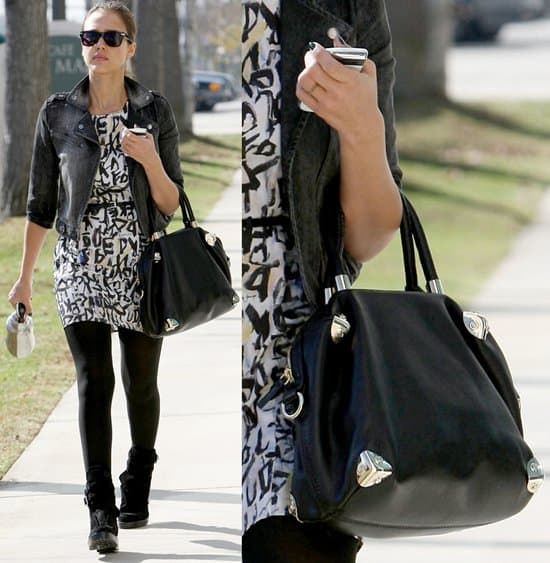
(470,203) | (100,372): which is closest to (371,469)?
(100,372)

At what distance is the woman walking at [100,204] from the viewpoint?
154 inches

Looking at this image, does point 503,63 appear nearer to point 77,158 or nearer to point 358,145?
point 358,145

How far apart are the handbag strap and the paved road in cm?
41

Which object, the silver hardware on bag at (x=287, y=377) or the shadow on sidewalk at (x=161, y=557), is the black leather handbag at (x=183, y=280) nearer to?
the shadow on sidewalk at (x=161, y=557)

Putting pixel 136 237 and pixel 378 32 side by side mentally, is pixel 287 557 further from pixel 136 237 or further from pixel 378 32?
pixel 136 237

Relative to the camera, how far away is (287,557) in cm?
187

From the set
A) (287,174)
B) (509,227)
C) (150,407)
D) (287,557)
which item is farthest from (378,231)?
(509,227)

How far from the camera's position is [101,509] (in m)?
4.11

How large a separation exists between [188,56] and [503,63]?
7.43 feet

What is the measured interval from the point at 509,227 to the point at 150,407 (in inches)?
296

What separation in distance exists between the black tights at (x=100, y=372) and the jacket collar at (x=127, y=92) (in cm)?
61

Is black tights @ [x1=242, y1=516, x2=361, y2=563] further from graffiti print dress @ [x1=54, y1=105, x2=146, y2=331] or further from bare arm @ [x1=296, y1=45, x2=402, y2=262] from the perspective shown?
graffiti print dress @ [x1=54, y1=105, x2=146, y2=331]

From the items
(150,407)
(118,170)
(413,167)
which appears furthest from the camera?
(413,167)

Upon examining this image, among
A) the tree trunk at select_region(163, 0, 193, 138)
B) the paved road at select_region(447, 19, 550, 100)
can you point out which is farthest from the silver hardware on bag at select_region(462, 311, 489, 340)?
the tree trunk at select_region(163, 0, 193, 138)
